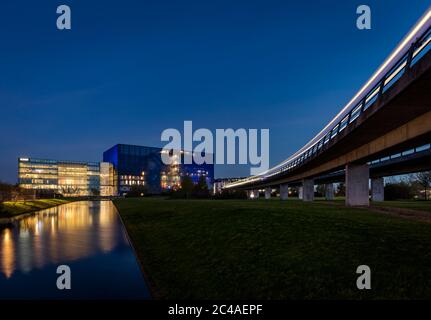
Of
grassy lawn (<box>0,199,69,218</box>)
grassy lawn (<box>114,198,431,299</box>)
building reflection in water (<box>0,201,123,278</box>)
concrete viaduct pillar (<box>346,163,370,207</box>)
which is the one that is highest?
concrete viaduct pillar (<box>346,163,370,207</box>)

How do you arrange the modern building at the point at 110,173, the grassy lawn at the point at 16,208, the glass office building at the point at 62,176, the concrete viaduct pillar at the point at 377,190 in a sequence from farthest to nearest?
the glass office building at the point at 62,176
the modern building at the point at 110,173
the concrete viaduct pillar at the point at 377,190
the grassy lawn at the point at 16,208

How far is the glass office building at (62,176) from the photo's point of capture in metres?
163

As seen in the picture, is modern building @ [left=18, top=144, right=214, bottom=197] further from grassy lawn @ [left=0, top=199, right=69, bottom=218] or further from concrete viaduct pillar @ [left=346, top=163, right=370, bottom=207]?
concrete viaduct pillar @ [left=346, top=163, right=370, bottom=207]

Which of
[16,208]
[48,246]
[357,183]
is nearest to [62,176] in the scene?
[16,208]

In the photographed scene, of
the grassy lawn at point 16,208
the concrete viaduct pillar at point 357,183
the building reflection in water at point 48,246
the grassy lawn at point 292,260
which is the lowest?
the grassy lawn at point 16,208

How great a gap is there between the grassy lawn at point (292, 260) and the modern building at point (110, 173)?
141 meters

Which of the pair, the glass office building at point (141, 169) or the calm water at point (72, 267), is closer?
the calm water at point (72, 267)

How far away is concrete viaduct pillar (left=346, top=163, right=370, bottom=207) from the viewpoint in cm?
3444

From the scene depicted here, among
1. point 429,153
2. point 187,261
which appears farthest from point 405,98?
point 429,153

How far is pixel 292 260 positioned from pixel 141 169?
160 meters

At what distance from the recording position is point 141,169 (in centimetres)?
16525

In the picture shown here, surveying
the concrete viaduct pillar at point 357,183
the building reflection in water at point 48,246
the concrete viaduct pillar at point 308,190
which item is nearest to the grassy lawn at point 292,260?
the building reflection in water at point 48,246

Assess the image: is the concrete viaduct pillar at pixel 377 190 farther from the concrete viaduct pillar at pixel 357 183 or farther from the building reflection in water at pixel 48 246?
the building reflection in water at pixel 48 246

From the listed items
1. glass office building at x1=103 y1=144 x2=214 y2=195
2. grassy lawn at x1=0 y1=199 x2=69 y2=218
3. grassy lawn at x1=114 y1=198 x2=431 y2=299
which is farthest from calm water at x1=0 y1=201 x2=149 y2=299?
glass office building at x1=103 y1=144 x2=214 y2=195
